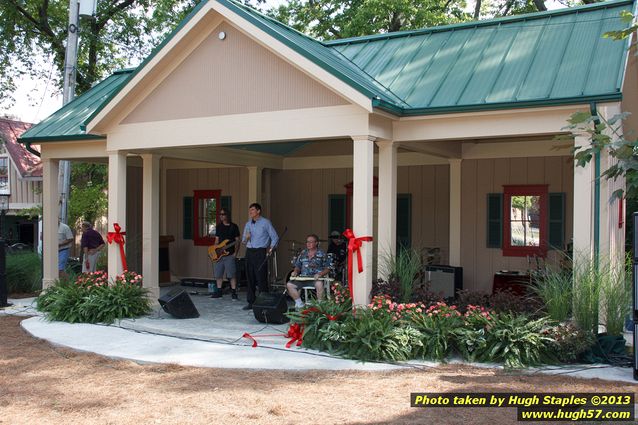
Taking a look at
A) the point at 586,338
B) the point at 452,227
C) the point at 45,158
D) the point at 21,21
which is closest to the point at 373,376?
the point at 586,338

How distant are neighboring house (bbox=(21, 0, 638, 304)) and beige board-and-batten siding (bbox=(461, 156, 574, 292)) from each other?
2 cm

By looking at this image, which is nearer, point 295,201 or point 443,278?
point 443,278

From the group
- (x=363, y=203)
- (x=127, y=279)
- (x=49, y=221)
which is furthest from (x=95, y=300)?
(x=363, y=203)

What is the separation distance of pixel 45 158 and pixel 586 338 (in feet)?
32.3

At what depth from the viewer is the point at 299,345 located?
8039mm

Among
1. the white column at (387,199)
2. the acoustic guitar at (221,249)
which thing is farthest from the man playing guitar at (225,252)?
the white column at (387,199)

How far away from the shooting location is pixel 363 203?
845 centimetres

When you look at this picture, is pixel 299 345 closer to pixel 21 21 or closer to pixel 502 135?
pixel 502 135

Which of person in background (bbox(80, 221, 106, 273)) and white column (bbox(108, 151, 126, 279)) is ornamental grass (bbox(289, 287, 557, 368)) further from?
person in background (bbox(80, 221, 106, 273))

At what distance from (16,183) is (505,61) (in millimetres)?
24630

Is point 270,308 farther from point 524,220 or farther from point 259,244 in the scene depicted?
point 524,220

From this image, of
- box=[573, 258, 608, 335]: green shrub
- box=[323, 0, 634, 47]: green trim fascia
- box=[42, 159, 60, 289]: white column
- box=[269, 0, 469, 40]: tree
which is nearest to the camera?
box=[573, 258, 608, 335]: green shrub

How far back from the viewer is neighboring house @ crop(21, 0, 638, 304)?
27.0ft

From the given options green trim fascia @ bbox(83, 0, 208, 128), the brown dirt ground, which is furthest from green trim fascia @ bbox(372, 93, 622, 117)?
the brown dirt ground
